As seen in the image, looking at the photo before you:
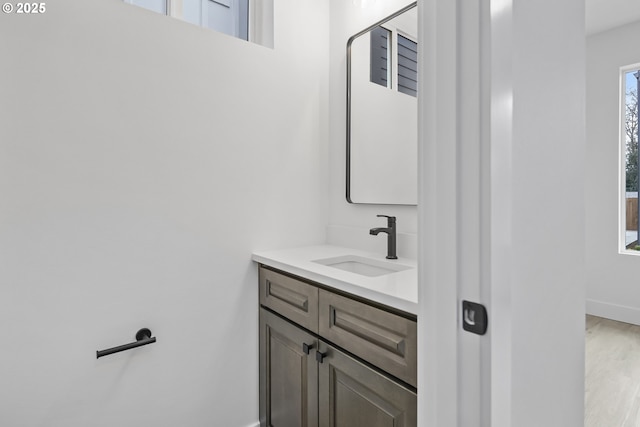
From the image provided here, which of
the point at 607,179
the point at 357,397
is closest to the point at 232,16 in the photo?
the point at 357,397

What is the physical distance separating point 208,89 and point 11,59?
632 mm

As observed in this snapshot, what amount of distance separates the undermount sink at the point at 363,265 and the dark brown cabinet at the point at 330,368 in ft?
0.90

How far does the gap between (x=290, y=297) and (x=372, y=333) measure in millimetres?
459

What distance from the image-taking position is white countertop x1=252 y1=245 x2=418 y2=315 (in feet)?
3.23

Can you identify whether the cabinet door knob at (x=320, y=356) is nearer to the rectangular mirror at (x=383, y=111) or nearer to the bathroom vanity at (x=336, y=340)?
the bathroom vanity at (x=336, y=340)

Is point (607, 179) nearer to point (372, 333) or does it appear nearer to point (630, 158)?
point (630, 158)

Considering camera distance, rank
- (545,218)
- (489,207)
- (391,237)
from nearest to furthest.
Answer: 1. (489,207)
2. (545,218)
3. (391,237)

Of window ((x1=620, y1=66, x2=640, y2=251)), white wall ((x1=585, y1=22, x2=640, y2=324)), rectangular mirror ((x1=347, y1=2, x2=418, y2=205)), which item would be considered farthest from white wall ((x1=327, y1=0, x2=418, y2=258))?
window ((x1=620, y1=66, x2=640, y2=251))

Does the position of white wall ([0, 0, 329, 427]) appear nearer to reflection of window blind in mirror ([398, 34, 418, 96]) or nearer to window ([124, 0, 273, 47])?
window ([124, 0, 273, 47])

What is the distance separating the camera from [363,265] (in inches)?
65.4

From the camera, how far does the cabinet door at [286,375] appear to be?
1.31 m

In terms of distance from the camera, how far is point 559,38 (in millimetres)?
864

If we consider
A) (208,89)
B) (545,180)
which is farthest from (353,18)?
(545,180)

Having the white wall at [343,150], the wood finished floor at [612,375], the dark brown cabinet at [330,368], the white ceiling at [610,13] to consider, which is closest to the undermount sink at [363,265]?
the white wall at [343,150]
